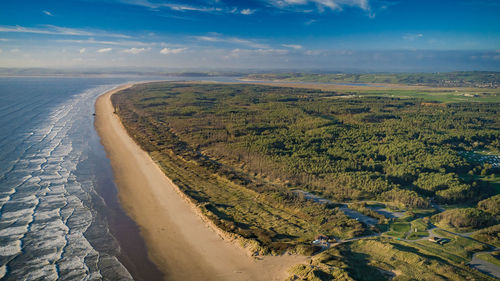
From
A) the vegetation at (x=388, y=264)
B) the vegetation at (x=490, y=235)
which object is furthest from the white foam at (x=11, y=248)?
the vegetation at (x=490, y=235)

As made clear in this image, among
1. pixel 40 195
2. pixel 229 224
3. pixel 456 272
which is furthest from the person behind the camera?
pixel 40 195

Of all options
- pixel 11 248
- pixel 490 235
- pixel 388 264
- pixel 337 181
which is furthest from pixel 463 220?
pixel 11 248

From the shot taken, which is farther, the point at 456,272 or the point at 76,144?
the point at 76,144

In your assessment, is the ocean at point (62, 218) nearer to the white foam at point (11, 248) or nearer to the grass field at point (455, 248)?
the white foam at point (11, 248)

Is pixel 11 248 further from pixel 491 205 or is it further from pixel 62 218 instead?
pixel 491 205

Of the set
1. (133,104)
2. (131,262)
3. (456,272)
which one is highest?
(133,104)

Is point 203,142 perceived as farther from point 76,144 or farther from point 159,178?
point 76,144

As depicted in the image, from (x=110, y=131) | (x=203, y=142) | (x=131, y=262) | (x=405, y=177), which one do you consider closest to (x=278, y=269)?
(x=131, y=262)
